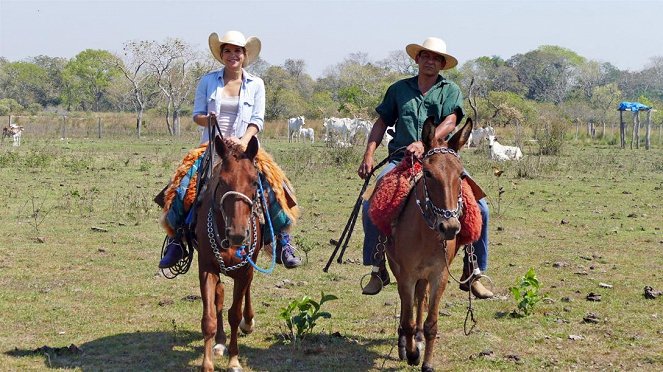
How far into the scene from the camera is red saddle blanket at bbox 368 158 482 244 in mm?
6539

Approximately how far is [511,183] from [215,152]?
48.4 ft

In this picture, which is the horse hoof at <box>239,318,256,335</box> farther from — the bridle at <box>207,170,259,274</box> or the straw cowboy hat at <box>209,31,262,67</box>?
the straw cowboy hat at <box>209,31,262,67</box>

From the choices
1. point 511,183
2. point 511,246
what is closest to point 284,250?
point 511,246

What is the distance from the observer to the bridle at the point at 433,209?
18.9ft

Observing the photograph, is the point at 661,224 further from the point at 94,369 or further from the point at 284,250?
the point at 94,369

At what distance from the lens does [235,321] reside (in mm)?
6691

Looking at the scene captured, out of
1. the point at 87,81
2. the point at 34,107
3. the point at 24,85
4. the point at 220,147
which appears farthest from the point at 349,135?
the point at 24,85

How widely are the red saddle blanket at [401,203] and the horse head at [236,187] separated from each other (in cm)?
108

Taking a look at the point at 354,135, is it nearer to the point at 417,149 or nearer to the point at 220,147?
the point at 417,149

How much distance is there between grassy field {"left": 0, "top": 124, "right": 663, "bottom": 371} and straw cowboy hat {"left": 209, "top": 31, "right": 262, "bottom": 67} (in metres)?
2.39

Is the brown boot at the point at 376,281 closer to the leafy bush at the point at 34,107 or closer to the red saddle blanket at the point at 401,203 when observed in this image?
the red saddle blanket at the point at 401,203

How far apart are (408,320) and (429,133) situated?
155 centimetres

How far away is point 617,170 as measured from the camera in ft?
78.9

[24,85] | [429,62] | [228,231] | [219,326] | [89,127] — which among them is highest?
[24,85]
